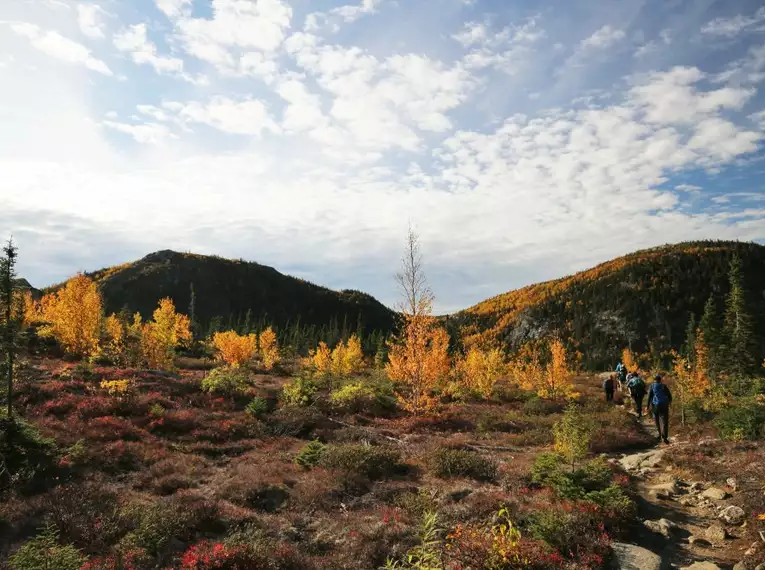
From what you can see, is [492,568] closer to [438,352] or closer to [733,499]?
[733,499]

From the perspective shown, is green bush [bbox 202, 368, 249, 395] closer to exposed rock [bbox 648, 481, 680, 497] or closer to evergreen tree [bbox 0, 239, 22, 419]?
evergreen tree [bbox 0, 239, 22, 419]

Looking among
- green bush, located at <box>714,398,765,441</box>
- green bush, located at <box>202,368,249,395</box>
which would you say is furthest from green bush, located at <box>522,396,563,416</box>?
green bush, located at <box>202,368,249,395</box>

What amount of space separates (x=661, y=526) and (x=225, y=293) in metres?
163

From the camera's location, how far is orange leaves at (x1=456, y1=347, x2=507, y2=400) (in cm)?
3462

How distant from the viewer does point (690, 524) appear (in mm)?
9969

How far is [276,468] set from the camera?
48.6ft

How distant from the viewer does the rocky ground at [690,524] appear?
8.04 meters

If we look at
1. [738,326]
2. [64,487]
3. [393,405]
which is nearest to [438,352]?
[393,405]

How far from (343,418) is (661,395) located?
1580 cm

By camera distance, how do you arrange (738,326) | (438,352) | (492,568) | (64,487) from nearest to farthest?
(492,568)
(64,487)
(438,352)
(738,326)

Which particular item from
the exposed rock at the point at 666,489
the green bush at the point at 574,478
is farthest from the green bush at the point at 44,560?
the exposed rock at the point at 666,489

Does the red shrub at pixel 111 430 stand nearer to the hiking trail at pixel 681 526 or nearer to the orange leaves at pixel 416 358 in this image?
the orange leaves at pixel 416 358

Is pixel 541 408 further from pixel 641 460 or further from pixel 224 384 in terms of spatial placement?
pixel 224 384

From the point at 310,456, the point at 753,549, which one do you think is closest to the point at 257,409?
the point at 310,456
